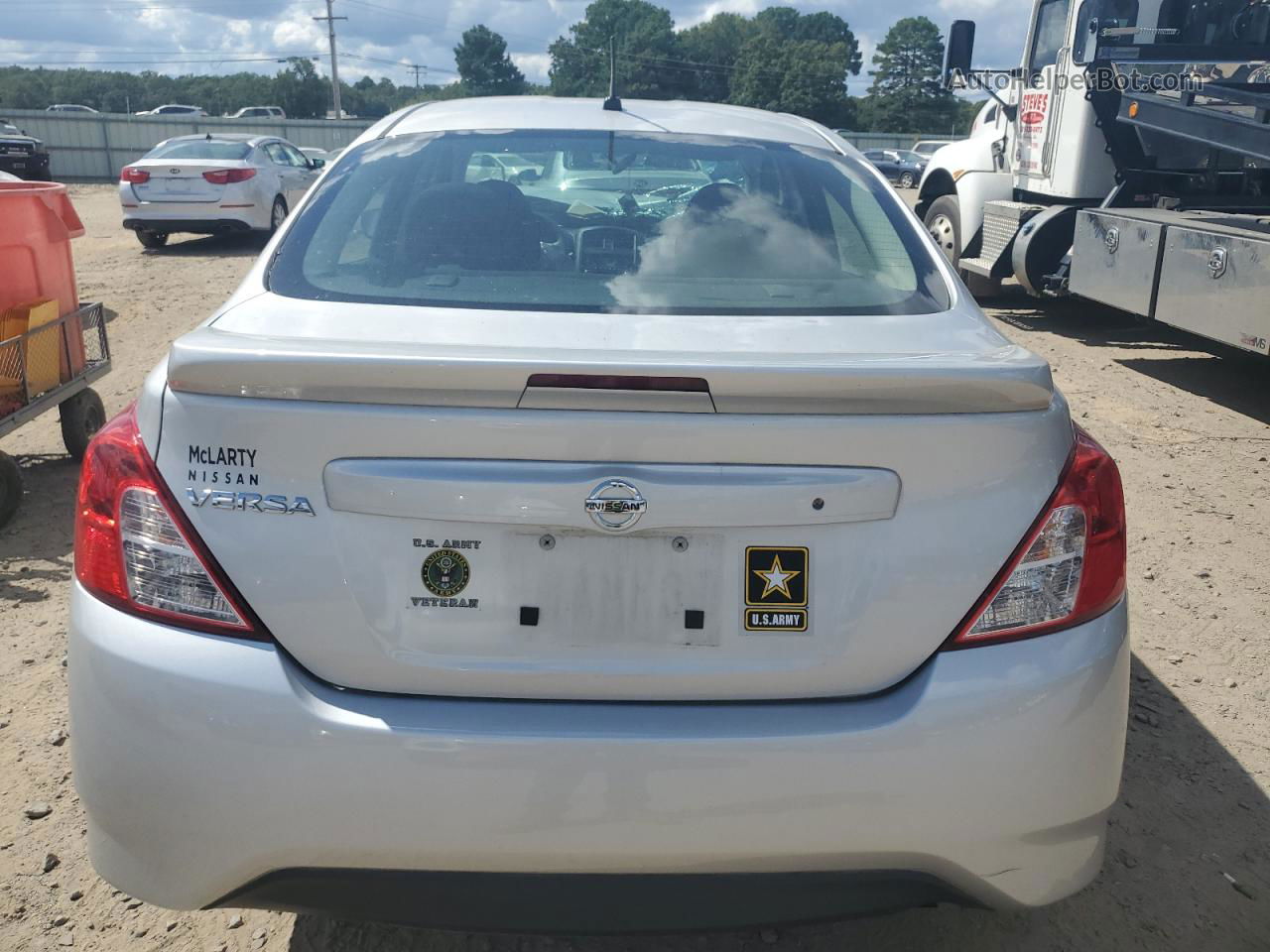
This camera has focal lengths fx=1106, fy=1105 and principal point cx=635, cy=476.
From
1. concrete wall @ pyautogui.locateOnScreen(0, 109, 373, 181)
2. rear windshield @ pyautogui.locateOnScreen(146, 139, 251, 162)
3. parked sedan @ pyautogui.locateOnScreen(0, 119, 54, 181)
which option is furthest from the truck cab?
concrete wall @ pyautogui.locateOnScreen(0, 109, 373, 181)

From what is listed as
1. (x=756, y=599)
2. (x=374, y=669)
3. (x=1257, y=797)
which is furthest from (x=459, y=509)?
(x=1257, y=797)

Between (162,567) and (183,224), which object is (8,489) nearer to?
(162,567)

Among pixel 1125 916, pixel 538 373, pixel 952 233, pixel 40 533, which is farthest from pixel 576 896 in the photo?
pixel 952 233

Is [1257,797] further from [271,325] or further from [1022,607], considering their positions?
[271,325]

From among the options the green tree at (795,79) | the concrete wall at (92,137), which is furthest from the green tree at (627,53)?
the concrete wall at (92,137)

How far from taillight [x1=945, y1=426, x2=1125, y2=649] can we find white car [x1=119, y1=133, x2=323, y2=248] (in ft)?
49.1

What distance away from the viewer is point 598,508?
1740mm

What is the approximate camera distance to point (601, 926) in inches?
71.7

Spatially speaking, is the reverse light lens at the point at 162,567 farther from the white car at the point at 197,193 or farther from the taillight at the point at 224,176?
the taillight at the point at 224,176

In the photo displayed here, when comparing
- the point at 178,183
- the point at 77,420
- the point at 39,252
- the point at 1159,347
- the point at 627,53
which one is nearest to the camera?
the point at 39,252

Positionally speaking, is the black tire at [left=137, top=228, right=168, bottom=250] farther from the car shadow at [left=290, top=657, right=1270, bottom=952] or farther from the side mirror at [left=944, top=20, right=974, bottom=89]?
the car shadow at [left=290, top=657, right=1270, bottom=952]

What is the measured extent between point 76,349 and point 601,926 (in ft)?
15.6

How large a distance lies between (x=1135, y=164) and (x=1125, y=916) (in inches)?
306

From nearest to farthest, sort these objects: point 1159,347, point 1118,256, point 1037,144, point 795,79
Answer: point 1118,256 < point 1159,347 < point 1037,144 < point 795,79
